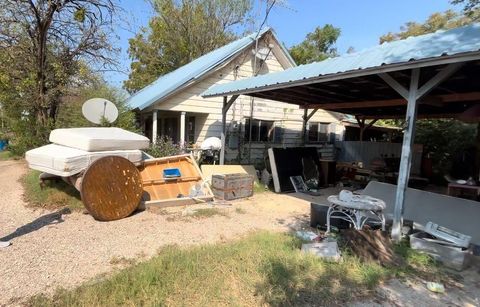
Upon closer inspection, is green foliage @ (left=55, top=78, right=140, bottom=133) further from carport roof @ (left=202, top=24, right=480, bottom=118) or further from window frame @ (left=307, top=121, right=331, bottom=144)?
window frame @ (left=307, top=121, right=331, bottom=144)

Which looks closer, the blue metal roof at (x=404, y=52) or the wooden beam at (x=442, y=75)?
the blue metal roof at (x=404, y=52)

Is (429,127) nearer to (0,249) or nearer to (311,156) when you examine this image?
(311,156)

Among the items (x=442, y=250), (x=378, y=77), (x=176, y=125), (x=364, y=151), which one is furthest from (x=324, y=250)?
(x=364, y=151)

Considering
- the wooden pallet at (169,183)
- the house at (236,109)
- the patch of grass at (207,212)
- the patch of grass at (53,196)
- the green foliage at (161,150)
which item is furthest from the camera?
the house at (236,109)

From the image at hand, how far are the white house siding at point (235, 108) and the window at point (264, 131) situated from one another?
0.19 metres

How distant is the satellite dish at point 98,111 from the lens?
27.2 ft

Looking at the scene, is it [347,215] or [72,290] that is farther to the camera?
[347,215]

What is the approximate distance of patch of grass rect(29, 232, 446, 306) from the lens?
297cm

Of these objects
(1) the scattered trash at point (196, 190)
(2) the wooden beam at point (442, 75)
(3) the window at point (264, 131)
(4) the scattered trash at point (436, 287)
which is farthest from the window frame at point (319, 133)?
(4) the scattered trash at point (436, 287)

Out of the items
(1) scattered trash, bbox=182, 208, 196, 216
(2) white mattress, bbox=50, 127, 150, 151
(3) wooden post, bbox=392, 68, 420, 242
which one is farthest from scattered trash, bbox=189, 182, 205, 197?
(3) wooden post, bbox=392, 68, 420, 242

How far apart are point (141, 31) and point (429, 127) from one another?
69.1 feet

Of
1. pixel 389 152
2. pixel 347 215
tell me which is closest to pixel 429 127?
pixel 389 152

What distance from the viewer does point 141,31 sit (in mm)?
23906

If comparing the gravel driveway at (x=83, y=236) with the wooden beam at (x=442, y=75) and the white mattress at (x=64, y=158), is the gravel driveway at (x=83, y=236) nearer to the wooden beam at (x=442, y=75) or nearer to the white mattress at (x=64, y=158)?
the white mattress at (x=64, y=158)
